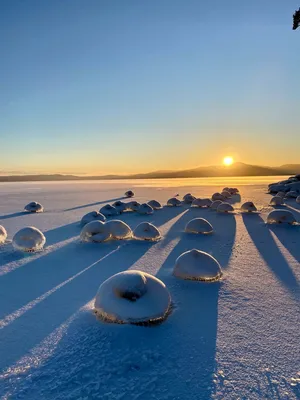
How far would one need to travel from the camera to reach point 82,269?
4477 mm

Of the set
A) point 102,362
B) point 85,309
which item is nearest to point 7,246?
point 85,309

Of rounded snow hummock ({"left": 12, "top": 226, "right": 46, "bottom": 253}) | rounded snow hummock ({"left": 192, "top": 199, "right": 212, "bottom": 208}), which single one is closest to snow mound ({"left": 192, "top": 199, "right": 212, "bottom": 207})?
rounded snow hummock ({"left": 192, "top": 199, "right": 212, "bottom": 208})

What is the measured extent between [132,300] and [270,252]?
3.65m

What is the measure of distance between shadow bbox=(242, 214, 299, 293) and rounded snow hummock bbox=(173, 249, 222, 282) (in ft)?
3.01

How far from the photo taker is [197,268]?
12.8 ft

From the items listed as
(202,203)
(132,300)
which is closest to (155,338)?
(132,300)

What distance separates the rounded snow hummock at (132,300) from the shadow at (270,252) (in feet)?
5.84

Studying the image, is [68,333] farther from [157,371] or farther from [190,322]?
[190,322]

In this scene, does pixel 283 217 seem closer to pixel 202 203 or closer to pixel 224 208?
pixel 224 208

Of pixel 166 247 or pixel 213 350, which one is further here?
pixel 166 247

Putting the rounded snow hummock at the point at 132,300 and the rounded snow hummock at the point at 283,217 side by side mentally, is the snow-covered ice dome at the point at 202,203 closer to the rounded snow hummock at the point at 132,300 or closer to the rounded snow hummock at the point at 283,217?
the rounded snow hummock at the point at 283,217

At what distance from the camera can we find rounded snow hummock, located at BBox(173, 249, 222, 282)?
12.6 feet

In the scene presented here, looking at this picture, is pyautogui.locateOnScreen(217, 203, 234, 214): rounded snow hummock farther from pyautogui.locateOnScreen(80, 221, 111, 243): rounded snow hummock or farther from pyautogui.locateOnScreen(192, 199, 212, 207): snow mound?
pyautogui.locateOnScreen(80, 221, 111, 243): rounded snow hummock

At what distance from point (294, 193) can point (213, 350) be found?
18046 millimetres
